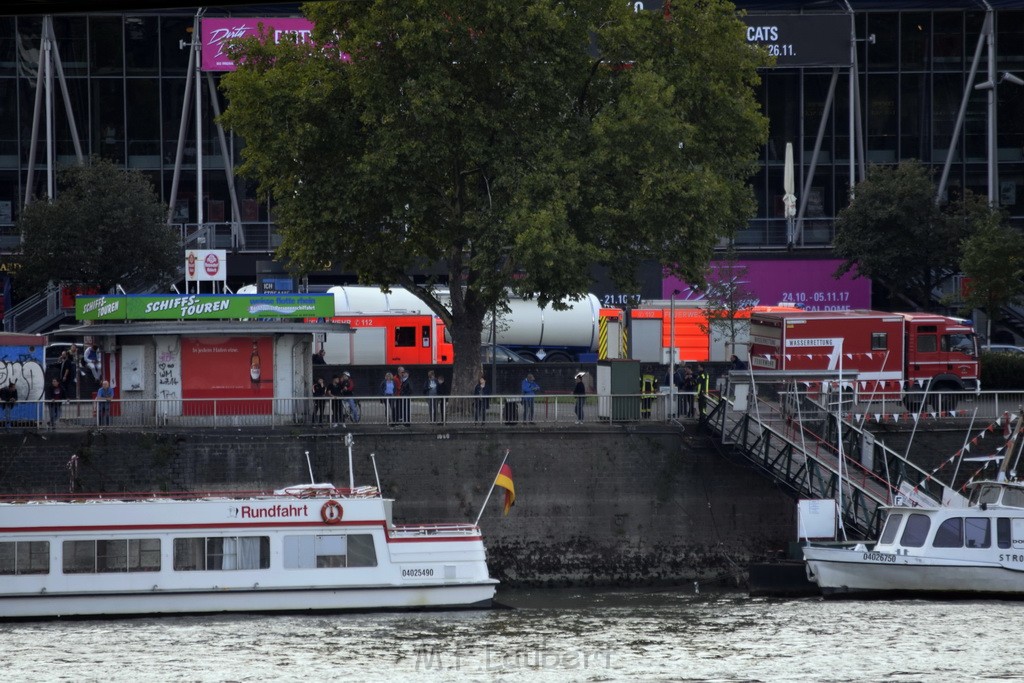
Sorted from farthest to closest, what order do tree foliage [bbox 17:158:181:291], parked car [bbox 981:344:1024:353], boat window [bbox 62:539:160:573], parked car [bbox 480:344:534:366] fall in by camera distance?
1. tree foliage [bbox 17:158:181:291]
2. parked car [bbox 981:344:1024:353]
3. parked car [bbox 480:344:534:366]
4. boat window [bbox 62:539:160:573]

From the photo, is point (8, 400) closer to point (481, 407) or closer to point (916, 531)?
point (481, 407)

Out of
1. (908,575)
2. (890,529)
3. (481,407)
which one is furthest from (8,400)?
(908,575)

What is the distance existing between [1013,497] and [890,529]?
270 centimetres

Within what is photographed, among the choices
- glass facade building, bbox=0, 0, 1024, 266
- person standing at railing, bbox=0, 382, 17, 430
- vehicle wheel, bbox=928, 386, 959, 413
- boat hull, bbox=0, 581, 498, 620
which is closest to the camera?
boat hull, bbox=0, 581, 498, 620

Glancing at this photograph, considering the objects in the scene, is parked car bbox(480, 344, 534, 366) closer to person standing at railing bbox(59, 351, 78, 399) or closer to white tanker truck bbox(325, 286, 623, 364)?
white tanker truck bbox(325, 286, 623, 364)

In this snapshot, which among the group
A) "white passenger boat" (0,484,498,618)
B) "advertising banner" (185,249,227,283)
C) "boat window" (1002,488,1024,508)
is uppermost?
"advertising banner" (185,249,227,283)

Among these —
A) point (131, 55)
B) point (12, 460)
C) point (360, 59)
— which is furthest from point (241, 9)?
point (12, 460)

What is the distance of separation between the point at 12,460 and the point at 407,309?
62.7 feet

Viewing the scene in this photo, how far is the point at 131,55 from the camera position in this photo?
6881cm

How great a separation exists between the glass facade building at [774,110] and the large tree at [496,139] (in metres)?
26.2

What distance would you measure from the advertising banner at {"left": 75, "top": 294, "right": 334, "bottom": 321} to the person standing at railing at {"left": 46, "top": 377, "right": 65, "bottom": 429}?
2396mm

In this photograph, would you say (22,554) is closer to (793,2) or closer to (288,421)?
(288,421)

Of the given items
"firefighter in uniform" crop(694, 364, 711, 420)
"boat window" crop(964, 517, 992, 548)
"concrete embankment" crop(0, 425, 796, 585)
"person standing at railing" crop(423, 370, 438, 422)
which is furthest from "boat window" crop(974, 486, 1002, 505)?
"person standing at railing" crop(423, 370, 438, 422)

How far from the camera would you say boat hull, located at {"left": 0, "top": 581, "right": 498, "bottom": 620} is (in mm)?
33250
